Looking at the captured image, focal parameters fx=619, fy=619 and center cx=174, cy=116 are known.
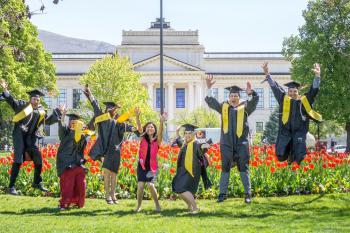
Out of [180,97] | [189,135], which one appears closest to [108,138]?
[189,135]

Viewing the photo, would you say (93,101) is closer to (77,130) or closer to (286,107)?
(77,130)

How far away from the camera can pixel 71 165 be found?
32.4 feet

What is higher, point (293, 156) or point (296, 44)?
point (296, 44)

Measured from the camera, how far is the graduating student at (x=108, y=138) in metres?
10.2

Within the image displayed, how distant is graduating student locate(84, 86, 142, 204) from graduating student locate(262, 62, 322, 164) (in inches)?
94.4

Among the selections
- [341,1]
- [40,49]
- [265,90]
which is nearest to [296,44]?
[341,1]

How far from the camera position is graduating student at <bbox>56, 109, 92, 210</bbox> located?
980cm

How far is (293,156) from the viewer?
959 cm

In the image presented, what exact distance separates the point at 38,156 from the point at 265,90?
7225cm

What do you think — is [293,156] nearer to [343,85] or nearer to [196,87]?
[343,85]

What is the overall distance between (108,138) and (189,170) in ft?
5.52

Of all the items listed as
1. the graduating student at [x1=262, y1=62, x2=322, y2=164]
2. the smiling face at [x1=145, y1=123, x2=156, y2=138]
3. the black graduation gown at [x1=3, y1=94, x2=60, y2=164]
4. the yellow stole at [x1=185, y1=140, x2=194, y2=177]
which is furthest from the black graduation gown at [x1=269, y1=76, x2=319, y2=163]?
the black graduation gown at [x1=3, y1=94, x2=60, y2=164]

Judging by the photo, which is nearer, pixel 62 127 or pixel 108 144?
pixel 62 127

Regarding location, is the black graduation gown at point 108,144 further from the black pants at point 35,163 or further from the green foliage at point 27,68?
the green foliage at point 27,68
